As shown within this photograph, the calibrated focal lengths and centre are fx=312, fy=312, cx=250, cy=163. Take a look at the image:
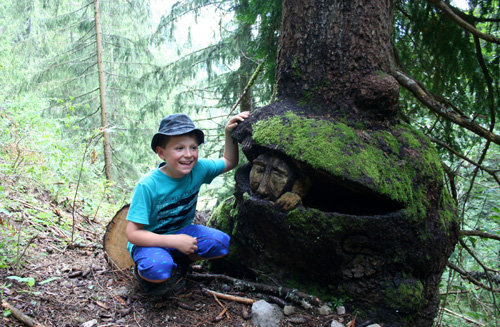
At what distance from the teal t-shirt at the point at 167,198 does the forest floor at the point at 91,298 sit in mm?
509

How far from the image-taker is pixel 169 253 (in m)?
2.97

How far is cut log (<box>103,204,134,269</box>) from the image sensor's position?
3.47m

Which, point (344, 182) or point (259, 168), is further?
point (259, 168)

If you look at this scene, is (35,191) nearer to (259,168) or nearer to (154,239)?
(154,239)

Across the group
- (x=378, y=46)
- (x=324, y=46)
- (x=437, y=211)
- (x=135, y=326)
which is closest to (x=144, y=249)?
(x=135, y=326)

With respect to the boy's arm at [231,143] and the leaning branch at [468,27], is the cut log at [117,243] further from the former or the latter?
the leaning branch at [468,27]

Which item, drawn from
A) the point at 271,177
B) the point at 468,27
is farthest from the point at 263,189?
the point at 468,27

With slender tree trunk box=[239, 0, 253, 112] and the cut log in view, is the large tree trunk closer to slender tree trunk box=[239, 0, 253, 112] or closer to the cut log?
the cut log

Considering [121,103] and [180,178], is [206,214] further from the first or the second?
[121,103]

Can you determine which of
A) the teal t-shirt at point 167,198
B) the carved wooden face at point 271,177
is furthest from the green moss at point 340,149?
the teal t-shirt at point 167,198

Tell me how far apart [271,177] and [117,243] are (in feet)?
6.66

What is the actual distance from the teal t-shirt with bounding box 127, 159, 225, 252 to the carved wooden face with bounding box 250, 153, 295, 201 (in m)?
0.59

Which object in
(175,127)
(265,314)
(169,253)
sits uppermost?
(175,127)

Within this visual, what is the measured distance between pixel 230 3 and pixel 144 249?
21.3 feet
